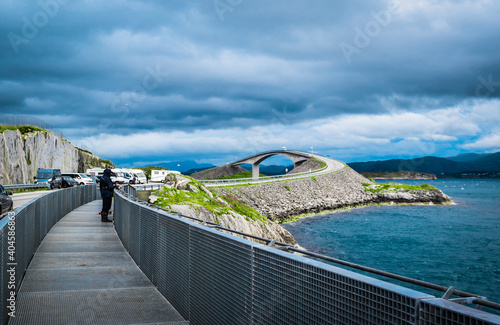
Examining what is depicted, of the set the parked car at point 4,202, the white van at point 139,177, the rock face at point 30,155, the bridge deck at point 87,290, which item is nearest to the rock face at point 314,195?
the white van at point 139,177

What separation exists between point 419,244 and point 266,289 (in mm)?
41871

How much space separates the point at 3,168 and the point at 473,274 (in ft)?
171

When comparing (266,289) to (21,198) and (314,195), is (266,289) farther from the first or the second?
(314,195)

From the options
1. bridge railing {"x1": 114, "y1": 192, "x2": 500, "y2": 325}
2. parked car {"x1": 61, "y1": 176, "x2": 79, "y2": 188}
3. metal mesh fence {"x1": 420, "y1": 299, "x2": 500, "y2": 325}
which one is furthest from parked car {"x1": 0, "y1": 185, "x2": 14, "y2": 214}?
parked car {"x1": 61, "y1": 176, "x2": 79, "y2": 188}

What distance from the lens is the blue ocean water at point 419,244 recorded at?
3003 cm

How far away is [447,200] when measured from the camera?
302 feet

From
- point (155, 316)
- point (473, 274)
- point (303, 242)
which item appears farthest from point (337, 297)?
point (303, 242)

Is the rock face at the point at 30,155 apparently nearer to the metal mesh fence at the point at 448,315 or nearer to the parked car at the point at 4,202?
the parked car at the point at 4,202

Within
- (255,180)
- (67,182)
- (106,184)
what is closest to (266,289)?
(106,184)

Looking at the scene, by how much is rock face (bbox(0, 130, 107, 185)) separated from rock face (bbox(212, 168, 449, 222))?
26.8 m

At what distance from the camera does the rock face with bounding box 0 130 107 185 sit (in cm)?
5456

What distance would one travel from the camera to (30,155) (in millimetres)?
64125

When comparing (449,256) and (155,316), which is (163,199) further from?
(449,256)

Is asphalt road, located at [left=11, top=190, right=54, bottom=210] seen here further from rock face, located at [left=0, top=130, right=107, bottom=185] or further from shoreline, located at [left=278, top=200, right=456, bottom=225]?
shoreline, located at [left=278, top=200, right=456, bottom=225]
